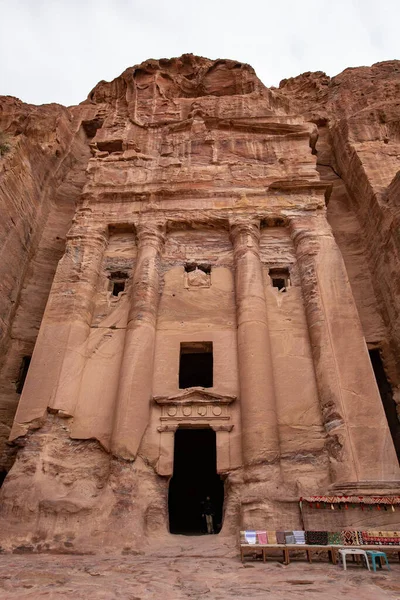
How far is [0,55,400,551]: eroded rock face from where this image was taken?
919cm

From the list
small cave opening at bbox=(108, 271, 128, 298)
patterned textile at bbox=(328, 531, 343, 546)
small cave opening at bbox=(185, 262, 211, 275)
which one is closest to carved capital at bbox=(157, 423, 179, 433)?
patterned textile at bbox=(328, 531, 343, 546)

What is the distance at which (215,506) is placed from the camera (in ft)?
43.7

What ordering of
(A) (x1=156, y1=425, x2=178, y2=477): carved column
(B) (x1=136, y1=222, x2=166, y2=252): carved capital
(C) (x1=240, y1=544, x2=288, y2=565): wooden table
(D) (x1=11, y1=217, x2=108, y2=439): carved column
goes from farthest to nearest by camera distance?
(B) (x1=136, y1=222, x2=166, y2=252): carved capital, (D) (x1=11, y1=217, x2=108, y2=439): carved column, (A) (x1=156, y1=425, x2=178, y2=477): carved column, (C) (x1=240, y1=544, x2=288, y2=565): wooden table

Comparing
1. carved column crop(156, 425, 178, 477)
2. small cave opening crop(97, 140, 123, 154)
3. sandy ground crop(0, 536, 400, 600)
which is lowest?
sandy ground crop(0, 536, 400, 600)

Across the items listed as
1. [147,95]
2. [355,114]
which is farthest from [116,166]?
[355,114]

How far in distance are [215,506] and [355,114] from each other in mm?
15696

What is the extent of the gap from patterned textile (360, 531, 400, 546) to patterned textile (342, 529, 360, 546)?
0.42 ft

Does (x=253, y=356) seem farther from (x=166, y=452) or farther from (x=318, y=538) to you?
(x=318, y=538)

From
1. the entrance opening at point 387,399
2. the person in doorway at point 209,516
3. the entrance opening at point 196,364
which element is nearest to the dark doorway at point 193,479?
the entrance opening at point 196,364

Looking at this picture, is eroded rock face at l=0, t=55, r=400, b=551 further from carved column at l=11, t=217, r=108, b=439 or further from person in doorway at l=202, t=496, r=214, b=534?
person in doorway at l=202, t=496, r=214, b=534

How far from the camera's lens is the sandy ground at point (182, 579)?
4.95m

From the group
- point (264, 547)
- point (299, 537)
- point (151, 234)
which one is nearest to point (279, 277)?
point (151, 234)

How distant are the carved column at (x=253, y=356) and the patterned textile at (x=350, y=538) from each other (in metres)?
2.42

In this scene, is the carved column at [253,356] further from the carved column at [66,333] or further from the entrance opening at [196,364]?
the carved column at [66,333]
